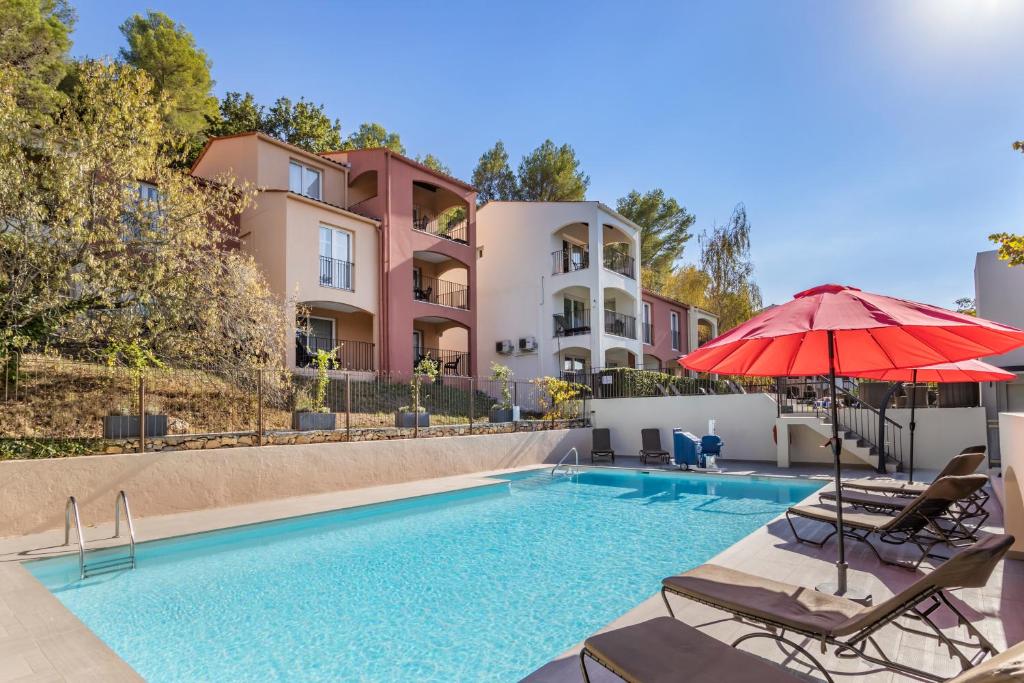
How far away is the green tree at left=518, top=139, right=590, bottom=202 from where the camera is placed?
1289 inches

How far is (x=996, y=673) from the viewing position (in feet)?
4.22

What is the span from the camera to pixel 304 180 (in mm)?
19109

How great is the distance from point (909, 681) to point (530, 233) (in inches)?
875

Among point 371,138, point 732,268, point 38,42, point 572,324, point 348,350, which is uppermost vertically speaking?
point 371,138

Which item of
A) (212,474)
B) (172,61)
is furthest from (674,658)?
(172,61)

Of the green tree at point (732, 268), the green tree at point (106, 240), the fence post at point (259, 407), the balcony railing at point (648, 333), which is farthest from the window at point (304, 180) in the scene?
the green tree at point (732, 268)

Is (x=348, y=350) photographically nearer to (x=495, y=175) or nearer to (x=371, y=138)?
(x=371, y=138)

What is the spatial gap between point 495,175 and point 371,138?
7.58 metres

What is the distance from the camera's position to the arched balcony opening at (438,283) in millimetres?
22141

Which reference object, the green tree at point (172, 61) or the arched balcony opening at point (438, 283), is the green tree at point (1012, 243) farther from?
the green tree at point (172, 61)

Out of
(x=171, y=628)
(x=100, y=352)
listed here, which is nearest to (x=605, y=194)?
(x=100, y=352)

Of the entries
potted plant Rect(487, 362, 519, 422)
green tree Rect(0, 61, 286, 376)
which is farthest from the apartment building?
green tree Rect(0, 61, 286, 376)

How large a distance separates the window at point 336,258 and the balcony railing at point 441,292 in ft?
12.8

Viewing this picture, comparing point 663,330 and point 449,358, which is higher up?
point 663,330
